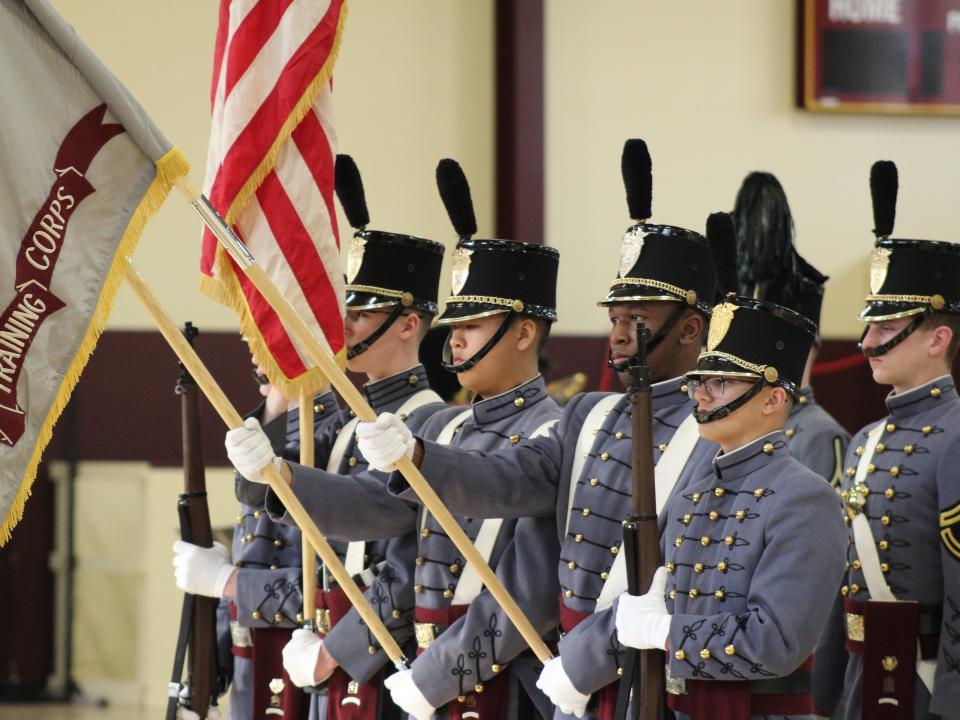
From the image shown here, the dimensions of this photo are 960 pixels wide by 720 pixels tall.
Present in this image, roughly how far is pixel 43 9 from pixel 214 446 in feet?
14.9

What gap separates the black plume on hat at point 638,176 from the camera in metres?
3.37

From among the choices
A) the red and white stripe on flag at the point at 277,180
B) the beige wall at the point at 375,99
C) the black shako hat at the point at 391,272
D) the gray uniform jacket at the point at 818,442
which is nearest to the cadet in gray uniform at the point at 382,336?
the black shako hat at the point at 391,272

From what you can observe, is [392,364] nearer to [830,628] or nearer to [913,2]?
[830,628]

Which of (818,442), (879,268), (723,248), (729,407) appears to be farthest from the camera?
(818,442)

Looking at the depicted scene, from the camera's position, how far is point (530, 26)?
7188 millimetres

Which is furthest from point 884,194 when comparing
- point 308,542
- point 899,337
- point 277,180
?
point 308,542

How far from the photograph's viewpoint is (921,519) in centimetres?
357

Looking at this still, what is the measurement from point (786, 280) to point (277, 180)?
5.61 ft

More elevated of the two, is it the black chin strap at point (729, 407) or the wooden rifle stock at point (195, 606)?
the black chin strap at point (729, 407)

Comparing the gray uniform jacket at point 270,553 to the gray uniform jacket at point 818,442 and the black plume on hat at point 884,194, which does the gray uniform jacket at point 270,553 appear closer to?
the gray uniform jacket at point 818,442

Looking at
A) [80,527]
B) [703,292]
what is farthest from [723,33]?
[703,292]

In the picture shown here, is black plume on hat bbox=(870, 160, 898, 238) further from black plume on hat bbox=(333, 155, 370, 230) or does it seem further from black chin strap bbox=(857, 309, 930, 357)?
black plume on hat bbox=(333, 155, 370, 230)

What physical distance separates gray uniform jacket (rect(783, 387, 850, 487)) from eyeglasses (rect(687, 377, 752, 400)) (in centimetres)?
133

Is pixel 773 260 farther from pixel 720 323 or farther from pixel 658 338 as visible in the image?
pixel 720 323
